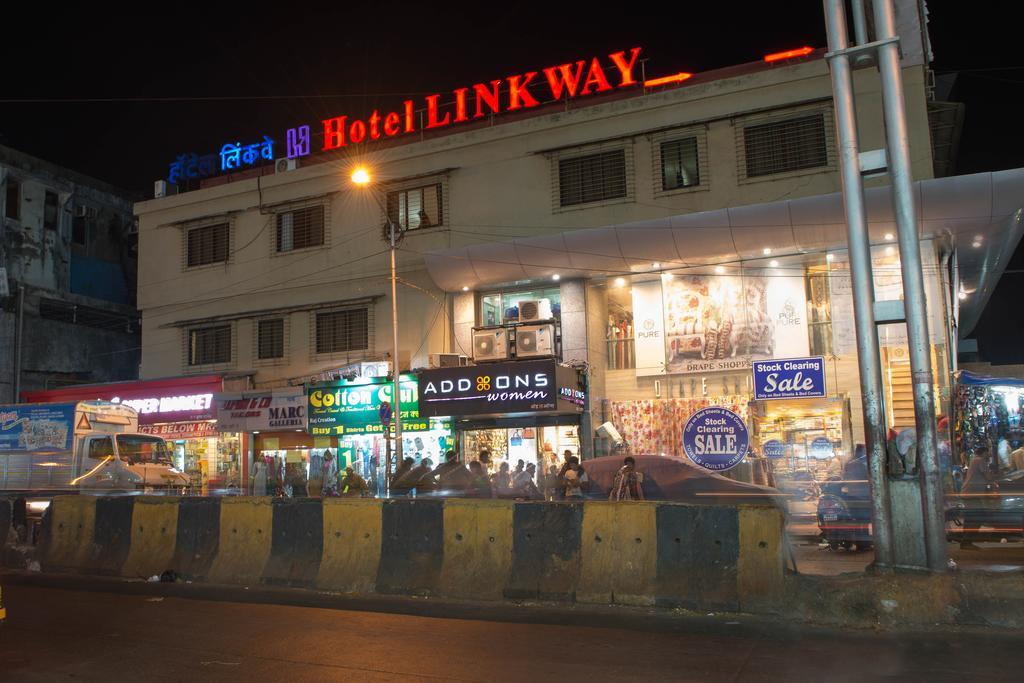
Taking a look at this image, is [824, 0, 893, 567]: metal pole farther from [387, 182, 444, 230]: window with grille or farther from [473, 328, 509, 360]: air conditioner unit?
[387, 182, 444, 230]: window with grille

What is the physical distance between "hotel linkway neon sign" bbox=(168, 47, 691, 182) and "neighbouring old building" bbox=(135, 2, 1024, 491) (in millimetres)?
70

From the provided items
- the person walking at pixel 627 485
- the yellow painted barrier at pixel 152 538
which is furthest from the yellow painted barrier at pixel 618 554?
the yellow painted barrier at pixel 152 538

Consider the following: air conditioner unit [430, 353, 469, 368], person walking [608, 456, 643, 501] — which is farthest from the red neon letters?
person walking [608, 456, 643, 501]

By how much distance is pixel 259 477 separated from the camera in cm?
2488

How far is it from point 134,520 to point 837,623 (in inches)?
363

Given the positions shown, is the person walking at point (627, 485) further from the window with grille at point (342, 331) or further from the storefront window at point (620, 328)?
the window with grille at point (342, 331)

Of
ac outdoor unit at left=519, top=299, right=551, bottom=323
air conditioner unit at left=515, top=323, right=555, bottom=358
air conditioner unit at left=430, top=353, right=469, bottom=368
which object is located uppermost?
ac outdoor unit at left=519, top=299, right=551, bottom=323

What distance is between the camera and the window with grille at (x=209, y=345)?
27.9 metres

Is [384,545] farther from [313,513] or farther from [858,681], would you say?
[858,681]

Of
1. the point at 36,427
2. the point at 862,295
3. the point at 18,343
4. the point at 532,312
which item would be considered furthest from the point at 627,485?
the point at 18,343

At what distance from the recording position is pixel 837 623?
7.57 metres

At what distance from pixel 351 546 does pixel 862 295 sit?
659cm

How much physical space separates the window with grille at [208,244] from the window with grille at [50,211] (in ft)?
34.6

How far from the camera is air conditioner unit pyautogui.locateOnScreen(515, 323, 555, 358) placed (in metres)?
22.1
